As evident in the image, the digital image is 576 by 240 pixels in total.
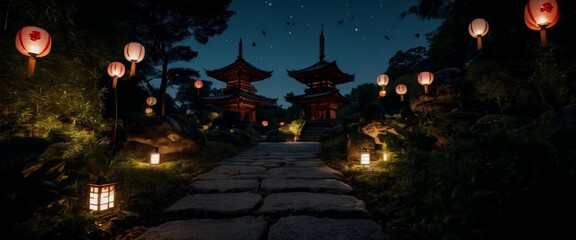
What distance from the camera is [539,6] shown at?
520cm

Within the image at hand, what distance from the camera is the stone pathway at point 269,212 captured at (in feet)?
6.62

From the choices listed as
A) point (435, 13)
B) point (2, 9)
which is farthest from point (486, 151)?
point (435, 13)

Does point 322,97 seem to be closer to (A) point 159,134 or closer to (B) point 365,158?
(A) point 159,134

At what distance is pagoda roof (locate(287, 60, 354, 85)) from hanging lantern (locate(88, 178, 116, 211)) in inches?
952

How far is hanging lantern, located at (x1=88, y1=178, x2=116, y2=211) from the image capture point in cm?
239

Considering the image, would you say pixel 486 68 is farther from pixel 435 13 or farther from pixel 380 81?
pixel 380 81

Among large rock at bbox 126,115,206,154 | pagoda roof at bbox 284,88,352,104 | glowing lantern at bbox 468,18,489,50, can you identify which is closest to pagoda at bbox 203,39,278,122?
pagoda roof at bbox 284,88,352,104

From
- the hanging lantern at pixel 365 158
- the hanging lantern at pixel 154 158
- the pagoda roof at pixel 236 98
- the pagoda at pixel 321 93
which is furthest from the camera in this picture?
the pagoda roof at pixel 236 98

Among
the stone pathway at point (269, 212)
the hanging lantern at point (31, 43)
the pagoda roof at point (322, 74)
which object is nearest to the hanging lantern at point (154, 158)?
the stone pathway at point (269, 212)

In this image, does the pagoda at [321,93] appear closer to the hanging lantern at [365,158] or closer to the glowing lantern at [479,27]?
the glowing lantern at [479,27]

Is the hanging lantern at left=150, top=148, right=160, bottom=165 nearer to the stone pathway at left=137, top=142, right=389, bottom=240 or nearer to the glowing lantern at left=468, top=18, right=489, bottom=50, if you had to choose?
the stone pathway at left=137, top=142, right=389, bottom=240

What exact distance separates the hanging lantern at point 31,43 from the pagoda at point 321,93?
21.8 meters

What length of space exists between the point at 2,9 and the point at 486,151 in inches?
260

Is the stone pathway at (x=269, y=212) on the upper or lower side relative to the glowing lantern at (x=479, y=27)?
lower
